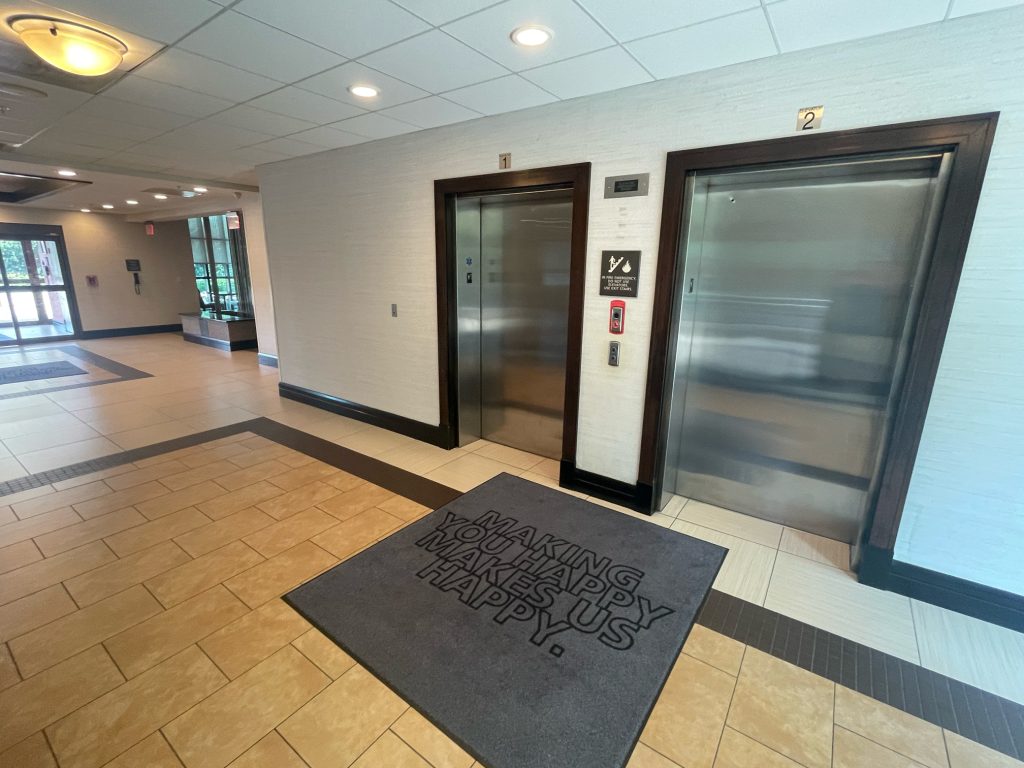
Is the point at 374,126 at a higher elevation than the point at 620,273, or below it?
higher

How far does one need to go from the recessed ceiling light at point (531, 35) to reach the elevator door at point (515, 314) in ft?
4.51

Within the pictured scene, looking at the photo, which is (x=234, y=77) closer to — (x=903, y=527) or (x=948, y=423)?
(x=948, y=423)

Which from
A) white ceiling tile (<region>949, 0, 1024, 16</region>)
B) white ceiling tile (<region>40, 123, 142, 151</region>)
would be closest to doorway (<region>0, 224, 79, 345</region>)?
white ceiling tile (<region>40, 123, 142, 151</region>)

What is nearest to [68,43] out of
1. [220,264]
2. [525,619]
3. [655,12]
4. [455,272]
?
[455,272]

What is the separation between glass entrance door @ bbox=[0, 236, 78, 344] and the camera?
30.0 ft

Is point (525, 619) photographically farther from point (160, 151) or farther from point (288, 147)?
point (160, 151)

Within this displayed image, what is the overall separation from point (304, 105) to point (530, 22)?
6.61ft

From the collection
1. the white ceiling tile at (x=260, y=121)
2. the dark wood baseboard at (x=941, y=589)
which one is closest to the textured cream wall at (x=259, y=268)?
the white ceiling tile at (x=260, y=121)

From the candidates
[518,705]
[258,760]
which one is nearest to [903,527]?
[518,705]

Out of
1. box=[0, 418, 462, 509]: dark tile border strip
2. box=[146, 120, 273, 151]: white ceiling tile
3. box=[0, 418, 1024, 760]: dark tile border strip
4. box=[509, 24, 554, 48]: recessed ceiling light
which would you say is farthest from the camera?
box=[146, 120, 273, 151]: white ceiling tile

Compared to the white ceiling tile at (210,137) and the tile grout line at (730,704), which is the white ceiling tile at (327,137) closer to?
the white ceiling tile at (210,137)

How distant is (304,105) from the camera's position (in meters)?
3.31

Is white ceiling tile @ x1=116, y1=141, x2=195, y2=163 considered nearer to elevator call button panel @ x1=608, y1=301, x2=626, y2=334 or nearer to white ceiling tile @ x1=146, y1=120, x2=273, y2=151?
white ceiling tile @ x1=146, y1=120, x2=273, y2=151

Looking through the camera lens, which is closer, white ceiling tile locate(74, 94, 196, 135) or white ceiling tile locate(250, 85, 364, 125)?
white ceiling tile locate(250, 85, 364, 125)
